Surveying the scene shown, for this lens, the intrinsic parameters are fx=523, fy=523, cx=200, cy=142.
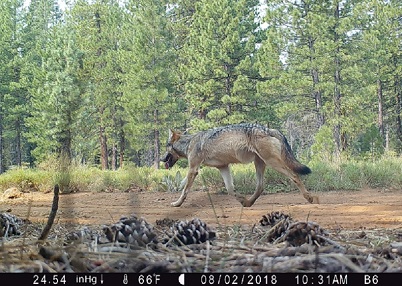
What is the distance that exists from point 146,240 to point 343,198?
8.92m

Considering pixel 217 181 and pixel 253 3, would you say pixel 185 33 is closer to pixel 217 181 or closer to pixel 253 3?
pixel 253 3

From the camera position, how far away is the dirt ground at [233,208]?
5902mm

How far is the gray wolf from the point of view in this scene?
27.7 feet

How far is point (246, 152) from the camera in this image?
28.5 ft

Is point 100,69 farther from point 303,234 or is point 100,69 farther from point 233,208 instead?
point 303,234

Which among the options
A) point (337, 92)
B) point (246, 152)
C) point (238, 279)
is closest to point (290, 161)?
point (246, 152)

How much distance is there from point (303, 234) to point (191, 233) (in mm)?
484

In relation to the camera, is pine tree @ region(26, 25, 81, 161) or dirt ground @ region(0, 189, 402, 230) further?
pine tree @ region(26, 25, 81, 161)

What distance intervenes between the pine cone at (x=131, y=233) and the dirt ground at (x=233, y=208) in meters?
2.95
